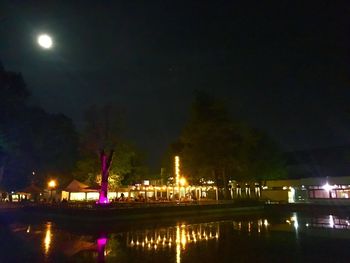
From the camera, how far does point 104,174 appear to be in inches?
1547

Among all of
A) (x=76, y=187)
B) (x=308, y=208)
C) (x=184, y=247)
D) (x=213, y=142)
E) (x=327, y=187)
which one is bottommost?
(x=184, y=247)

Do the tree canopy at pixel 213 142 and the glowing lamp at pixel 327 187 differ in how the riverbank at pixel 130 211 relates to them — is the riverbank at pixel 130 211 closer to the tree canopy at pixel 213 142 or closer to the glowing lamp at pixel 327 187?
the tree canopy at pixel 213 142

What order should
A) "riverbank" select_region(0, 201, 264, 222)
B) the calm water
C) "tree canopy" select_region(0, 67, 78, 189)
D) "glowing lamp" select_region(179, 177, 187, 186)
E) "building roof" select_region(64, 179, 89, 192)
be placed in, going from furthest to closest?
"glowing lamp" select_region(179, 177, 187, 186)
"building roof" select_region(64, 179, 89, 192)
"tree canopy" select_region(0, 67, 78, 189)
"riverbank" select_region(0, 201, 264, 222)
the calm water

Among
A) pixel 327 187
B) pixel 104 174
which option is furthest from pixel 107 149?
pixel 327 187

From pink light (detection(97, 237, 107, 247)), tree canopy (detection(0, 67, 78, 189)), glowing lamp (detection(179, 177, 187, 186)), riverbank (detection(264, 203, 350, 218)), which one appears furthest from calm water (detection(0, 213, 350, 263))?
glowing lamp (detection(179, 177, 187, 186))

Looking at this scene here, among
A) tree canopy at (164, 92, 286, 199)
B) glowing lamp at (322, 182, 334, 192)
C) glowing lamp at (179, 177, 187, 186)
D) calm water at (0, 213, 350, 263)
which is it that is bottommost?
calm water at (0, 213, 350, 263)

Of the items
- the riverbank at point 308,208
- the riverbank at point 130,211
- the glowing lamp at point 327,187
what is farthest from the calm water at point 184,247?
the glowing lamp at point 327,187

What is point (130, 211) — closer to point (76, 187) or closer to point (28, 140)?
point (76, 187)

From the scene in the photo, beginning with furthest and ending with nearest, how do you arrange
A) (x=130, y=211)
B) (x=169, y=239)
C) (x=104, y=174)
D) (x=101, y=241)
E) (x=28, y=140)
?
(x=28, y=140)
(x=104, y=174)
(x=130, y=211)
(x=169, y=239)
(x=101, y=241)

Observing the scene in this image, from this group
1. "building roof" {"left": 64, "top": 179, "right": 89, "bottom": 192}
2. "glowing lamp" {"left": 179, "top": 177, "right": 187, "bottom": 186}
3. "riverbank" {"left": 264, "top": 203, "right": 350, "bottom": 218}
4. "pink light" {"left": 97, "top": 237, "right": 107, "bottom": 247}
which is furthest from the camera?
"glowing lamp" {"left": 179, "top": 177, "right": 187, "bottom": 186}

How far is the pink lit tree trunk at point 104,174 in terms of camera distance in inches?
1507

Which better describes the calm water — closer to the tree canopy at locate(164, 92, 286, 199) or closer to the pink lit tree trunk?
the pink lit tree trunk

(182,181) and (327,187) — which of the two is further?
(327,187)

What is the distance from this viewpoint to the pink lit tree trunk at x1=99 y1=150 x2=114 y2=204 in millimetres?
38281
